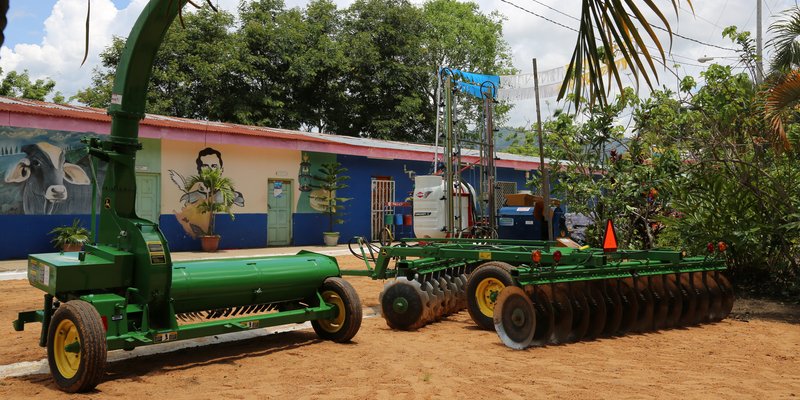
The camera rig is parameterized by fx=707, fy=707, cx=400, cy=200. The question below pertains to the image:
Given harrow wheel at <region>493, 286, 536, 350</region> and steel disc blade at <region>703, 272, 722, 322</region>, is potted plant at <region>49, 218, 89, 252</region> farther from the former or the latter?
steel disc blade at <region>703, 272, 722, 322</region>

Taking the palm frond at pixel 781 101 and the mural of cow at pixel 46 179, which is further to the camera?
the mural of cow at pixel 46 179

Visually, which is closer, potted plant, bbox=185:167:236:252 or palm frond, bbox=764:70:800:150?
palm frond, bbox=764:70:800:150

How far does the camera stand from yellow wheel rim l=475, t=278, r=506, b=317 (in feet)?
26.8

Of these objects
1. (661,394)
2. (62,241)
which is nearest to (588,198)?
(661,394)

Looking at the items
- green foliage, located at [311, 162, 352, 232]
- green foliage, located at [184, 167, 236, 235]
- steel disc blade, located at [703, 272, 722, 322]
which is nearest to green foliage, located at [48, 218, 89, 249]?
green foliage, located at [184, 167, 236, 235]

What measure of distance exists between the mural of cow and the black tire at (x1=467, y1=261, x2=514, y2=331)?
11647mm

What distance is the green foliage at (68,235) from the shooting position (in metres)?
15.8

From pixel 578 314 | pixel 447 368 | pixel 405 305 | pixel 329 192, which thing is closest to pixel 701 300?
pixel 578 314

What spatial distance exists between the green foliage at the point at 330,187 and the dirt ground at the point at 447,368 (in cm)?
1394

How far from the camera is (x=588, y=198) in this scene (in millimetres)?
13789

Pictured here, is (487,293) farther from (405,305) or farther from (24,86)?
(24,86)

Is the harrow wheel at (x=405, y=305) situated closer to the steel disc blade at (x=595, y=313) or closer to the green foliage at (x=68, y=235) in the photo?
the steel disc blade at (x=595, y=313)

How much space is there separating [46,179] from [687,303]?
539 inches

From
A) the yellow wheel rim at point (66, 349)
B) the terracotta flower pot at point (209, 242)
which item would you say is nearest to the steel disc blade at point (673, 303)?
the yellow wheel rim at point (66, 349)
